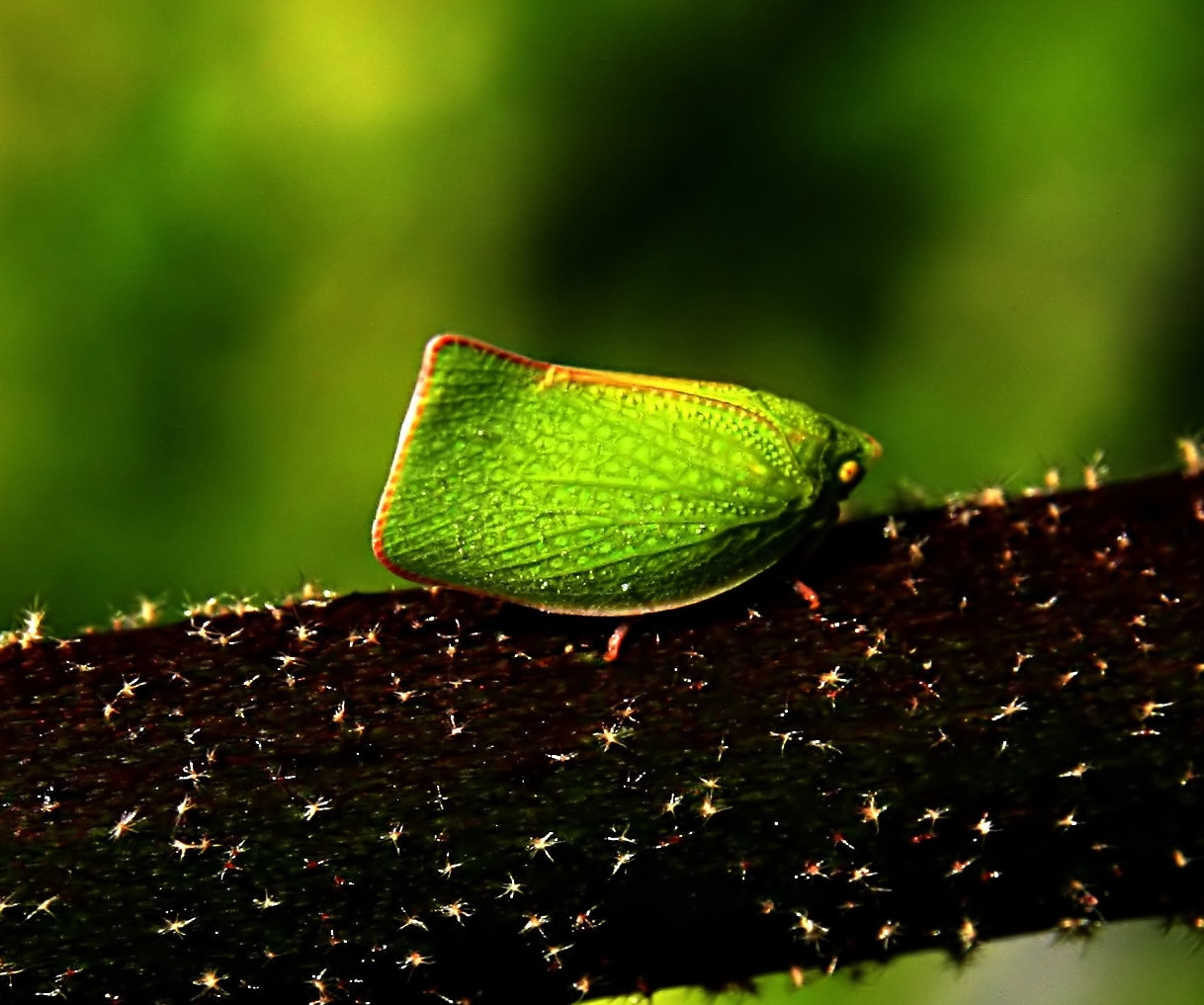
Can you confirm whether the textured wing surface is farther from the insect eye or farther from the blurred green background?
the blurred green background

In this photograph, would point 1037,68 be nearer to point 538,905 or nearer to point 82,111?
point 82,111

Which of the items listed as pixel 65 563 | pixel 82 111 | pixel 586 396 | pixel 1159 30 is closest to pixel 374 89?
pixel 82 111

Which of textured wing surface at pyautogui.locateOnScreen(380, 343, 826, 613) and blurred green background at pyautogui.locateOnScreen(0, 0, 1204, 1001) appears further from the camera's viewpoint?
blurred green background at pyautogui.locateOnScreen(0, 0, 1204, 1001)

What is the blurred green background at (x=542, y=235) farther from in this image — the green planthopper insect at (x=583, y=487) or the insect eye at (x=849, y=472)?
the green planthopper insect at (x=583, y=487)

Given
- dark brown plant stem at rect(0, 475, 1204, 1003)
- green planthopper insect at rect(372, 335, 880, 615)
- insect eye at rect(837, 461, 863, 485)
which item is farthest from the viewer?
insect eye at rect(837, 461, 863, 485)

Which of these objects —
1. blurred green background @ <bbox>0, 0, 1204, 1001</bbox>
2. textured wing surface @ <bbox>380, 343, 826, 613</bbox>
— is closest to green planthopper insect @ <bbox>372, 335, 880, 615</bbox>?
textured wing surface @ <bbox>380, 343, 826, 613</bbox>

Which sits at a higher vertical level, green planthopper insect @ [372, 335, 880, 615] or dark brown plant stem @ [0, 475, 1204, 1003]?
green planthopper insect @ [372, 335, 880, 615]
